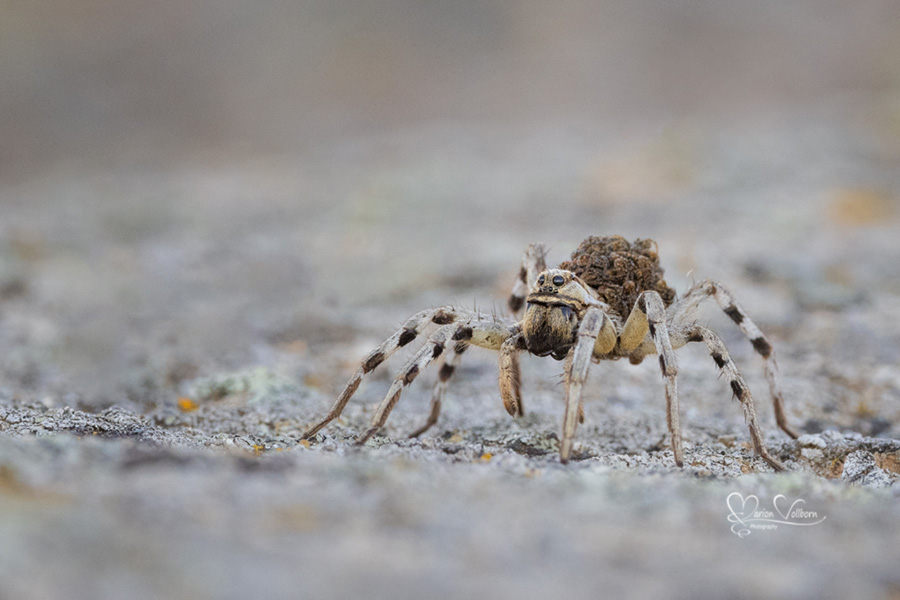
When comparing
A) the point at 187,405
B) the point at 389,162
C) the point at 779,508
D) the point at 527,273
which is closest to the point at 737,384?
the point at 779,508

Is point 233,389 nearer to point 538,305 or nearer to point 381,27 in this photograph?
point 538,305

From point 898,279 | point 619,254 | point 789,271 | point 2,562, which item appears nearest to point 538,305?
point 619,254

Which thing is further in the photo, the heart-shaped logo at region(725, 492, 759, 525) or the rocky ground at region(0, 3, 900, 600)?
the heart-shaped logo at region(725, 492, 759, 525)

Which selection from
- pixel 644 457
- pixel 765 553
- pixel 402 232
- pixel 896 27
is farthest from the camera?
pixel 896 27

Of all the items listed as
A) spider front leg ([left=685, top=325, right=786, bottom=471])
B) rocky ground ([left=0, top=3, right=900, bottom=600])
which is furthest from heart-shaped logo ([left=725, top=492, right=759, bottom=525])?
spider front leg ([left=685, top=325, right=786, bottom=471])

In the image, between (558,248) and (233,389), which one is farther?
(558,248)

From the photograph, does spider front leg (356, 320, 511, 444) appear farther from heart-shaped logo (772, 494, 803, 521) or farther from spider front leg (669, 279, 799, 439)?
heart-shaped logo (772, 494, 803, 521)

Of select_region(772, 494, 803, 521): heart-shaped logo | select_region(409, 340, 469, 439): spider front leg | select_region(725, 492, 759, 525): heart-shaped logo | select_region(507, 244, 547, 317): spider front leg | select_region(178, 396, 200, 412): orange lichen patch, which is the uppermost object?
select_region(507, 244, 547, 317): spider front leg
